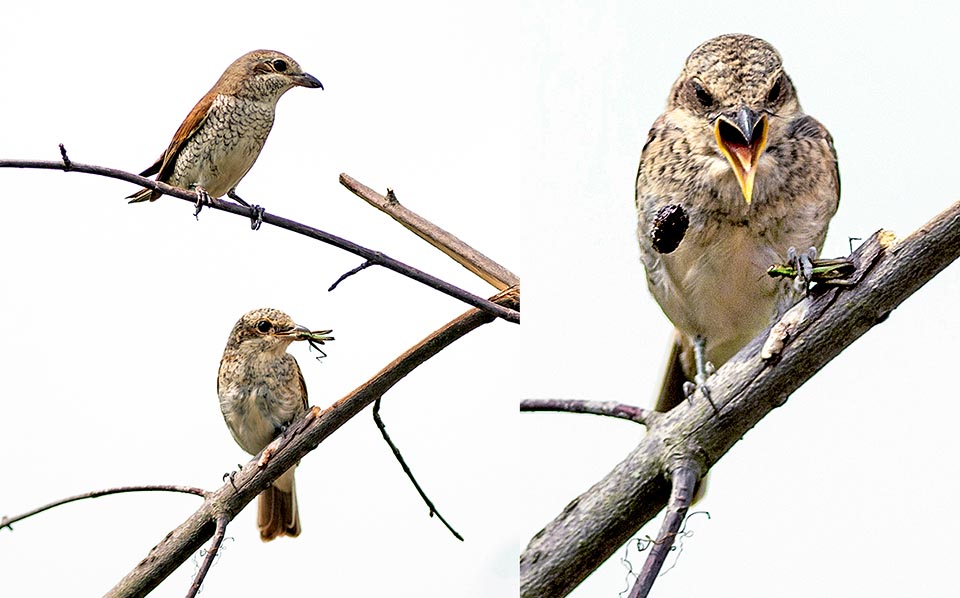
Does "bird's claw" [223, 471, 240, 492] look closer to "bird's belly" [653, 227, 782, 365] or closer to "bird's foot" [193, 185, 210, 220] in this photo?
"bird's foot" [193, 185, 210, 220]

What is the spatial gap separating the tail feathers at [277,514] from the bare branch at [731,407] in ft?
1.45

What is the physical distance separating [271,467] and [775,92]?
22.4 inches

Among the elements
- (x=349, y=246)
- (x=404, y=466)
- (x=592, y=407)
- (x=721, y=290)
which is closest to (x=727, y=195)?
(x=721, y=290)

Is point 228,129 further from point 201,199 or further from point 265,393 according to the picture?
point 265,393

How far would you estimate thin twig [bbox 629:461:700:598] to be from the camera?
0.50m

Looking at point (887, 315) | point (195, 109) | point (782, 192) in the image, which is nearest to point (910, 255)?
point (887, 315)

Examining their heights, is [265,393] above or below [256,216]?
below

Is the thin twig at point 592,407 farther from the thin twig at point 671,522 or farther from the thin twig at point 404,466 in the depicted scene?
the thin twig at point 404,466

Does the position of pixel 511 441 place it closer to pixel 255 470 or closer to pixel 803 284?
pixel 255 470

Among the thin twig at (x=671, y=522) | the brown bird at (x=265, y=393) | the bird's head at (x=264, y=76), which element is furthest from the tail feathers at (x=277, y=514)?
the thin twig at (x=671, y=522)

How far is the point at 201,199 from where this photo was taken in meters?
0.94

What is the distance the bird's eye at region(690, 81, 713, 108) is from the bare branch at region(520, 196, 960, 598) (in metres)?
0.14

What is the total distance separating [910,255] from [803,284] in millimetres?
65

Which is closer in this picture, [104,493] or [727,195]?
[727,195]
